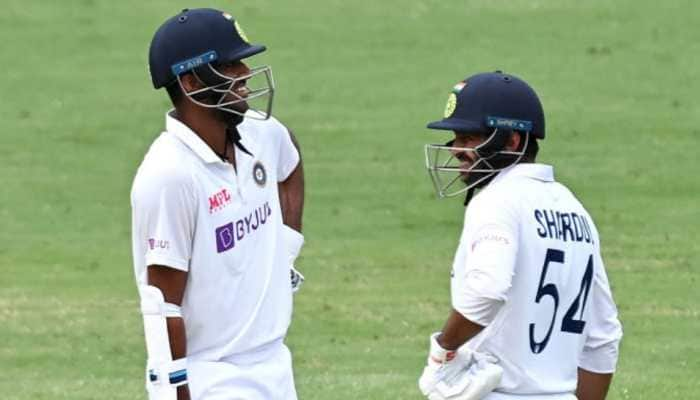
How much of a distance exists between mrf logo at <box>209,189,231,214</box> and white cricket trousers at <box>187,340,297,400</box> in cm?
55

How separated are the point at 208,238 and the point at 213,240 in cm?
2

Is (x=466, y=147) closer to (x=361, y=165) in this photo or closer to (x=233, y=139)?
(x=233, y=139)

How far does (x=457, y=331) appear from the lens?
6.48 m

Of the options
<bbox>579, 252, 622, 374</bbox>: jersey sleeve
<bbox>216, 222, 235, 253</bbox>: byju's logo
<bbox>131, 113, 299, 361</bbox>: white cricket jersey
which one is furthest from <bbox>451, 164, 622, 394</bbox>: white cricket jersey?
<bbox>216, 222, 235, 253</bbox>: byju's logo

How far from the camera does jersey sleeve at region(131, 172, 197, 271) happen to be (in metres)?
6.30

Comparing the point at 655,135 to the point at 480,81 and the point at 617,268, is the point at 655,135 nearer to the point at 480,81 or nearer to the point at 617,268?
the point at 617,268

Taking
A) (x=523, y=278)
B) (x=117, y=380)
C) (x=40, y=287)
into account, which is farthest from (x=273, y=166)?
(x=40, y=287)

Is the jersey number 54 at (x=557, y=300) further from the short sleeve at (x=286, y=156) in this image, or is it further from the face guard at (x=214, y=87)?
the short sleeve at (x=286, y=156)

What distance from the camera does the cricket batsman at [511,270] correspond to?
21.2 feet

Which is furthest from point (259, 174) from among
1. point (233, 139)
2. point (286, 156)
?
point (286, 156)

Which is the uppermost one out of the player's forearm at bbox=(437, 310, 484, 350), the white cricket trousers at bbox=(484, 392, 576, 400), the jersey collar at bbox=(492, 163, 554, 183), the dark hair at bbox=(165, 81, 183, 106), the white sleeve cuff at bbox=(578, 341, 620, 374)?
the dark hair at bbox=(165, 81, 183, 106)

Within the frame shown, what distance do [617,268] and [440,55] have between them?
35.1 feet

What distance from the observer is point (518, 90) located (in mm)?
6922

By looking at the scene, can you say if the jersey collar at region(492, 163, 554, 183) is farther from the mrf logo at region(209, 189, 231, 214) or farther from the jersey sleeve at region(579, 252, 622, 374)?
the mrf logo at region(209, 189, 231, 214)
